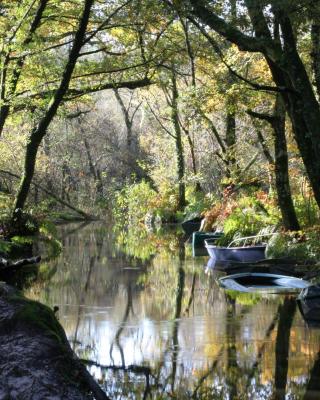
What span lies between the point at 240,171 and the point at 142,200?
1433 centimetres

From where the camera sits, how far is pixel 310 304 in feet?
30.0

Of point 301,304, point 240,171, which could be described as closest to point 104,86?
point 240,171

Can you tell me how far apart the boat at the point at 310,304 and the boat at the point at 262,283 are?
7.08 feet

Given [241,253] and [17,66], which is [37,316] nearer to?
[241,253]

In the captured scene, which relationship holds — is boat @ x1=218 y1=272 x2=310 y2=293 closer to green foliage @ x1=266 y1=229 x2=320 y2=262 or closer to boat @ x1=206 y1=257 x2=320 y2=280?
boat @ x1=206 y1=257 x2=320 y2=280

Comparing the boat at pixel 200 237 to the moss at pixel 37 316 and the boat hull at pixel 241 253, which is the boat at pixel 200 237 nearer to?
the boat hull at pixel 241 253

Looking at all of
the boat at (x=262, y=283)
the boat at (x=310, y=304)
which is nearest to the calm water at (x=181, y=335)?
the boat at (x=310, y=304)

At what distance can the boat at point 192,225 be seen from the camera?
26766 mm

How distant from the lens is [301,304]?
30.8 ft

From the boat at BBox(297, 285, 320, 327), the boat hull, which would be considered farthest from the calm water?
the boat hull

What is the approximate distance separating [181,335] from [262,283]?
15.2 feet

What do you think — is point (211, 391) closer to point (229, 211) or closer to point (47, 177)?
point (229, 211)

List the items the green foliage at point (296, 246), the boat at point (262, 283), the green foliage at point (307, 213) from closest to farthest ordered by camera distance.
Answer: the boat at point (262, 283) < the green foliage at point (296, 246) < the green foliage at point (307, 213)

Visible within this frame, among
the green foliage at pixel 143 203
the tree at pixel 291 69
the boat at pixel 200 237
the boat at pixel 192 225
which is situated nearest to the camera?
the tree at pixel 291 69
